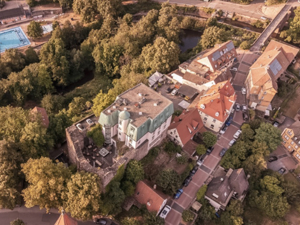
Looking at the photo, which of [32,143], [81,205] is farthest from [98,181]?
[32,143]

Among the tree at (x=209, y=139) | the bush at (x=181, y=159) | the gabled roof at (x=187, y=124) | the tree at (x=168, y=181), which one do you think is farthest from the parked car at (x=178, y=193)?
the tree at (x=209, y=139)

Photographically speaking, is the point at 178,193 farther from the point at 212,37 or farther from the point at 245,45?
the point at 245,45

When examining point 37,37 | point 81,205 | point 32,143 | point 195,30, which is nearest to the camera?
point 81,205

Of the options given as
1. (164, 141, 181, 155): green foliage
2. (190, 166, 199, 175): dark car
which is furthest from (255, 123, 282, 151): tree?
(164, 141, 181, 155): green foliage

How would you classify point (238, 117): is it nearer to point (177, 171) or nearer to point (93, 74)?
point (177, 171)

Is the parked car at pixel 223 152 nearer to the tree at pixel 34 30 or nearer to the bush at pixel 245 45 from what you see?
the bush at pixel 245 45

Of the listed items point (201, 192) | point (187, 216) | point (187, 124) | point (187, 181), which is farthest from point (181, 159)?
point (187, 216)
